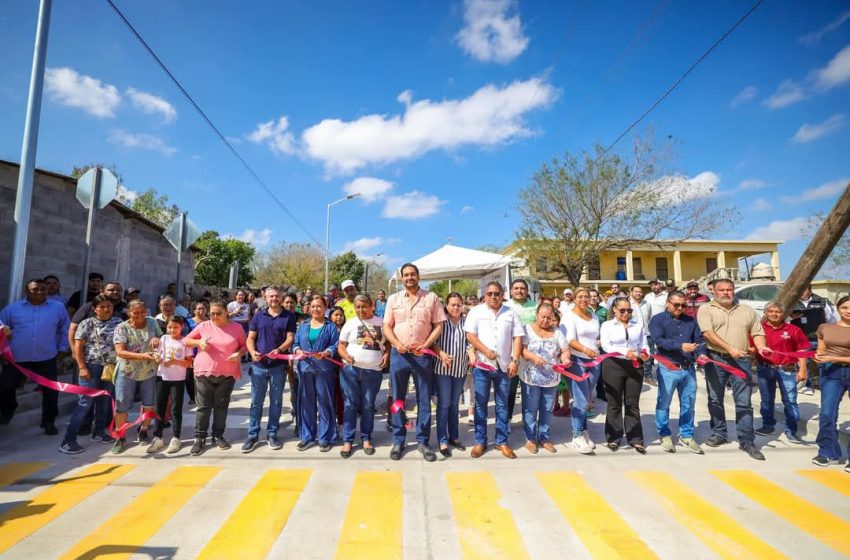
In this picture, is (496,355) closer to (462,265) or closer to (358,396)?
(358,396)

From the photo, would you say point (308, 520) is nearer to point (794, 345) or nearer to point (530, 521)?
point (530, 521)

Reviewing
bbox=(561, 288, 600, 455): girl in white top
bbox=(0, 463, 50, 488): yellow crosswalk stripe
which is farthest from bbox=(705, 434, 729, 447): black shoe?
bbox=(0, 463, 50, 488): yellow crosswalk stripe

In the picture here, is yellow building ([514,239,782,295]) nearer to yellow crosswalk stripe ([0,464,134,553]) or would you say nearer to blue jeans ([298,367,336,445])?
blue jeans ([298,367,336,445])

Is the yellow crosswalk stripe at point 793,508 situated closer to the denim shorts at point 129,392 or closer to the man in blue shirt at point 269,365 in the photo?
the man in blue shirt at point 269,365

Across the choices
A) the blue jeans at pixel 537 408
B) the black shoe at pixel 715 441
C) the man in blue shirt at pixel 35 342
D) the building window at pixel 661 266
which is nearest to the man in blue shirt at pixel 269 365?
the man in blue shirt at pixel 35 342

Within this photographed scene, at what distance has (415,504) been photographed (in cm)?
363

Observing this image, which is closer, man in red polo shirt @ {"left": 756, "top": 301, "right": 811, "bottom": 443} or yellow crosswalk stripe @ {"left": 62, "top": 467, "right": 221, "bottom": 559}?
yellow crosswalk stripe @ {"left": 62, "top": 467, "right": 221, "bottom": 559}

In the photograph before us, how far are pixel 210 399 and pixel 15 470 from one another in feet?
6.15

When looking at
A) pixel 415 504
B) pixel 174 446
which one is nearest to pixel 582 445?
pixel 415 504

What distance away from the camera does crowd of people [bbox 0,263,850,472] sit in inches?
191

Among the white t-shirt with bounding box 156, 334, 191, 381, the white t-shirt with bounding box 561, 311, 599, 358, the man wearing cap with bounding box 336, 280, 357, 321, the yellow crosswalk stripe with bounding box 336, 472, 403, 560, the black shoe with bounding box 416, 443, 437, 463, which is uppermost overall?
the man wearing cap with bounding box 336, 280, 357, 321

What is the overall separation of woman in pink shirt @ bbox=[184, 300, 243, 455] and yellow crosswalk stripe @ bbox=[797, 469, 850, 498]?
6508 millimetres

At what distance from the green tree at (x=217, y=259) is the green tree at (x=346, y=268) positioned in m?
9.46

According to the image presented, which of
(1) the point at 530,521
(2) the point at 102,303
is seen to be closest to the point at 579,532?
(1) the point at 530,521
